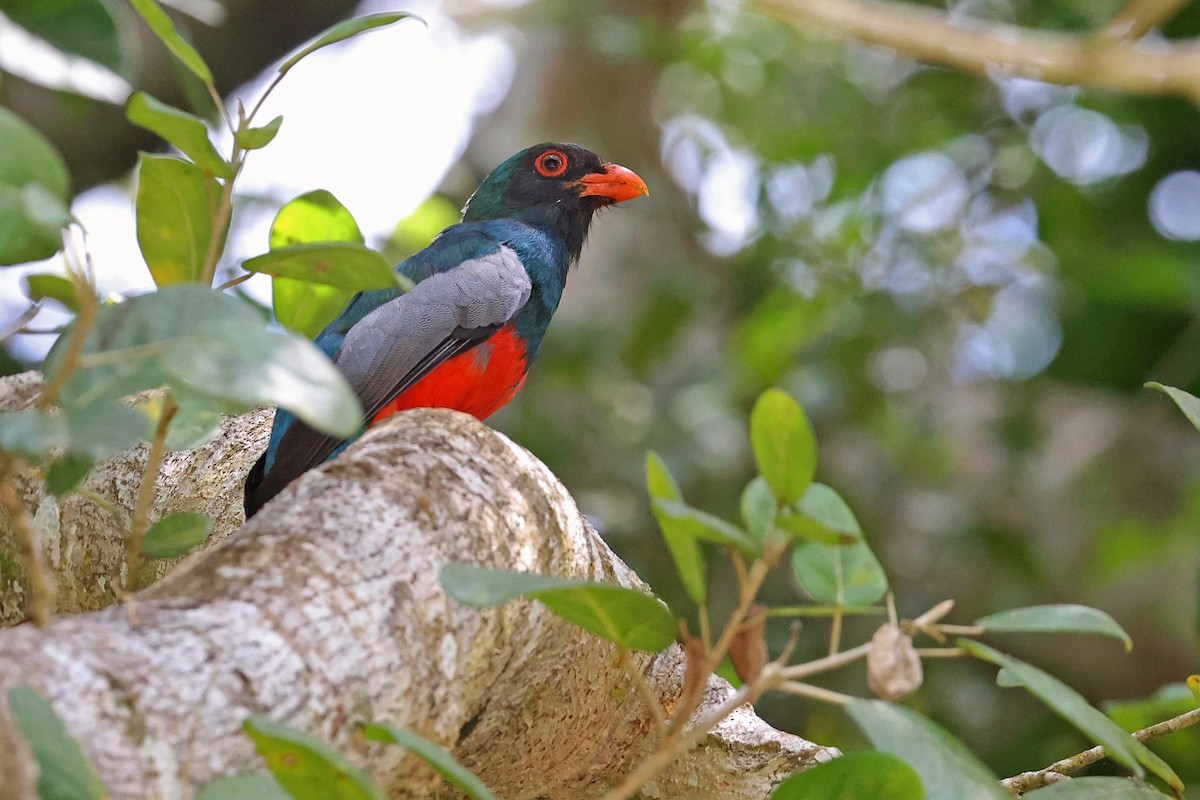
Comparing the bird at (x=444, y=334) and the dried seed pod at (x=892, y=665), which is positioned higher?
the dried seed pod at (x=892, y=665)

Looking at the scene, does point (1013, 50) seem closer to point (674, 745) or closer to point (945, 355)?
point (674, 745)

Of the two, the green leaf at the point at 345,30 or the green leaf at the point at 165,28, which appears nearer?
the green leaf at the point at 165,28

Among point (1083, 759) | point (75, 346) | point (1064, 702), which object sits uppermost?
point (75, 346)

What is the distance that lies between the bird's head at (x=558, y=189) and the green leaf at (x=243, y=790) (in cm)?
358

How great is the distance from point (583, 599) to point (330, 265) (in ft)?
1.84

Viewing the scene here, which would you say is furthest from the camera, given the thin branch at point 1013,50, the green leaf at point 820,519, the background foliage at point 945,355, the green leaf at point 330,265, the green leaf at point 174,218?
the background foliage at point 945,355

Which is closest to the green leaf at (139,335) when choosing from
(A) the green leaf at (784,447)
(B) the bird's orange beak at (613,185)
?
(A) the green leaf at (784,447)

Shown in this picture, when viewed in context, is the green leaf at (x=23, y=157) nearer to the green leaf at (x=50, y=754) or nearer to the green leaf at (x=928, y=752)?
the green leaf at (x=50, y=754)

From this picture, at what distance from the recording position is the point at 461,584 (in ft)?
4.53

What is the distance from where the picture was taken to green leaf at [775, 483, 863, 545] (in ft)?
4.43

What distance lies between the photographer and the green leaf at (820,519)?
135cm

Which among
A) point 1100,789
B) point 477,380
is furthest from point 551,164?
point 1100,789

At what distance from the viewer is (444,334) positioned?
366 centimetres

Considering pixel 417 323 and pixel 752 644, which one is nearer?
pixel 752 644
